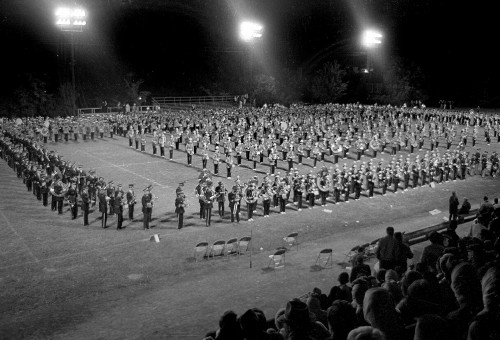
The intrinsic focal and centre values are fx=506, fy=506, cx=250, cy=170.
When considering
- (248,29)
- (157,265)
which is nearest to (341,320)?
(157,265)

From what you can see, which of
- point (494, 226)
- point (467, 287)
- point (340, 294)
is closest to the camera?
point (467, 287)

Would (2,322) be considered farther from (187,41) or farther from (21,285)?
(187,41)

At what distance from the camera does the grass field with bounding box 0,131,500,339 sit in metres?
10.9

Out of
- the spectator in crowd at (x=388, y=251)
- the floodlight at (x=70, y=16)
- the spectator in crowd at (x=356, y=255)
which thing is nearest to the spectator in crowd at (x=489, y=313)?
the spectator in crowd at (x=356, y=255)

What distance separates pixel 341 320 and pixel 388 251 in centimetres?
496

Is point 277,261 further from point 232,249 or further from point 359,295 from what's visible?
point 359,295

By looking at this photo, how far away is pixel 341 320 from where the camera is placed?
231 inches

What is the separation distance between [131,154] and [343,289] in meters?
28.1

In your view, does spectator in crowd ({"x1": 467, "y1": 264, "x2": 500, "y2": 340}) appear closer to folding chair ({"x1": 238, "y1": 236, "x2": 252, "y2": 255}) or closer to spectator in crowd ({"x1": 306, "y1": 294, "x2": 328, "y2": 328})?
spectator in crowd ({"x1": 306, "y1": 294, "x2": 328, "y2": 328})

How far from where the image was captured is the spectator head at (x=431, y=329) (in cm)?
487

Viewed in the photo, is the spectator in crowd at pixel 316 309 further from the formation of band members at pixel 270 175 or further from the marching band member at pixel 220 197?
the marching band member at pixel 220 197

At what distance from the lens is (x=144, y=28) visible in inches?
2672

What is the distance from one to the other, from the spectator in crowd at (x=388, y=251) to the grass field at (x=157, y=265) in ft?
Result: 6.73

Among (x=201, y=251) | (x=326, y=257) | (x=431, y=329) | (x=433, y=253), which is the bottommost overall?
(x=201, y=251)
